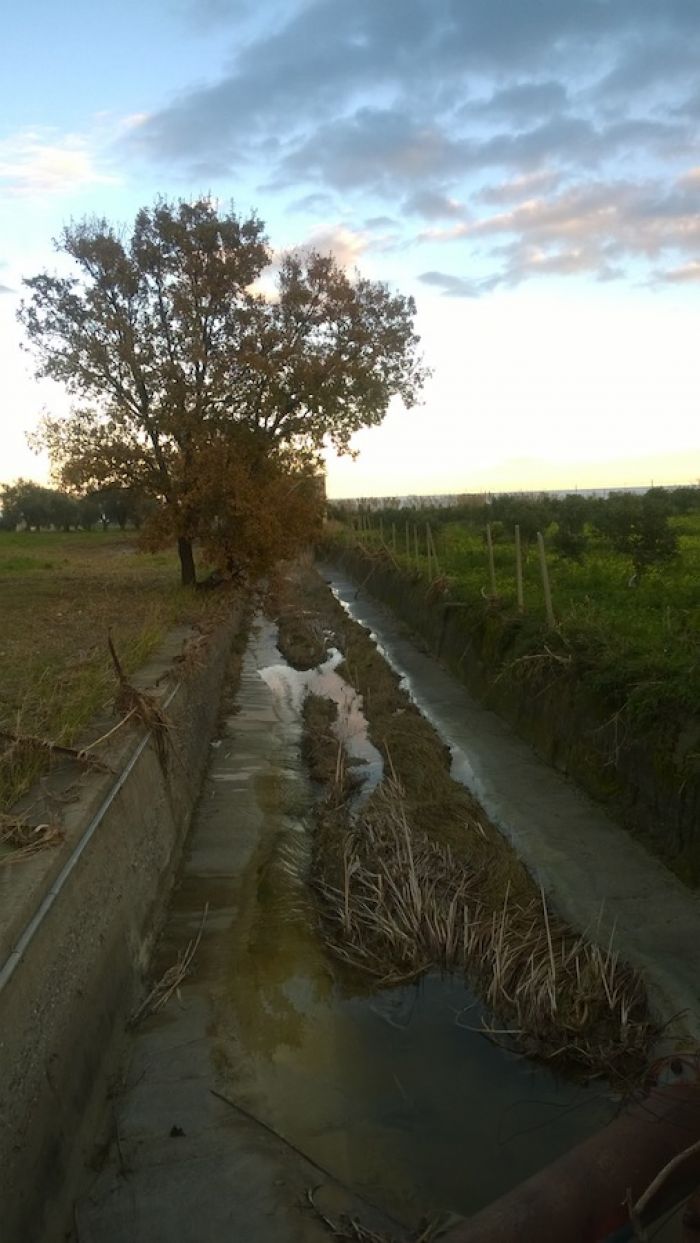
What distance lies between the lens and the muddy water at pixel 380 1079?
164 inches

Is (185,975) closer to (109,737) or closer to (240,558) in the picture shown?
(109,737)

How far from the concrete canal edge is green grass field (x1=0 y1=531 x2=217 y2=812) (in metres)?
0.66

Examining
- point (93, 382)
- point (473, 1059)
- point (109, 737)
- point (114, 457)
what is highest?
point (93, 382)

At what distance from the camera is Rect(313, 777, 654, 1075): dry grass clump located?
4816 millimetres

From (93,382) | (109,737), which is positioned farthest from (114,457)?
(109,737)

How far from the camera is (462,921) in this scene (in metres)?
5.91

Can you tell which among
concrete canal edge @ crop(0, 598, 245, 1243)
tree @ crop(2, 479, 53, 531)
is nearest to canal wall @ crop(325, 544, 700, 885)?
concrete canal edge @ crop(0, 598, 245, 1243)

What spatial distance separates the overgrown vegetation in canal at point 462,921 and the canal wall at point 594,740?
1123 millimetres

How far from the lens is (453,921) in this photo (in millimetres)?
5852

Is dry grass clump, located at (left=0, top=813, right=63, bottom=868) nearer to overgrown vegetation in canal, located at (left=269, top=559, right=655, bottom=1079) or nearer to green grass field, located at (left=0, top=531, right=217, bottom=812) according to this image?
green grass field, located at (left=0, top=531, right=217, bottom=812)

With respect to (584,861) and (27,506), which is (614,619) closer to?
(584,861)

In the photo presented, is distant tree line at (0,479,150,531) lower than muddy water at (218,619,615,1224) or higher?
higher

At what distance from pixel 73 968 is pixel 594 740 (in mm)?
5410

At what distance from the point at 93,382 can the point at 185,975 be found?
1738 centimetres
